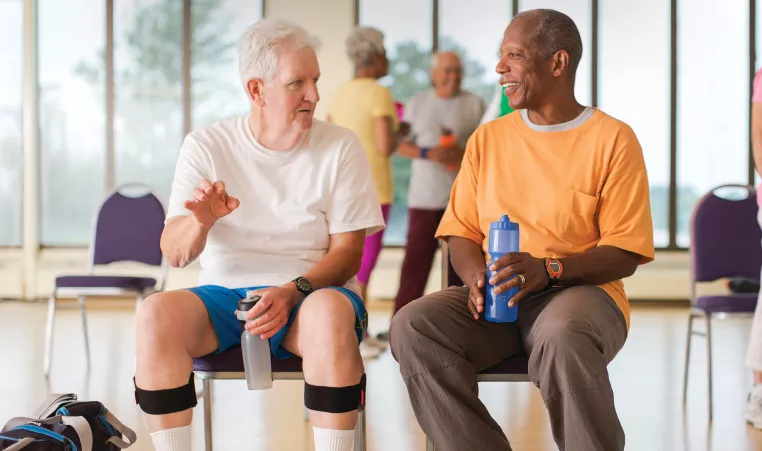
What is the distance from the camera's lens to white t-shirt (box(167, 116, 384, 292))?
81.6 inches

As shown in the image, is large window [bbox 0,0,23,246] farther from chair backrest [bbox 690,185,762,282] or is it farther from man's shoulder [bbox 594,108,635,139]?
man's shoulder [bbox 594,108,635,139]

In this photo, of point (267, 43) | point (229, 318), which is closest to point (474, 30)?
point (267, 43)

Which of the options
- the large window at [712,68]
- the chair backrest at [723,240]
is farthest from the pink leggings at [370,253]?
the large window at [712,68]

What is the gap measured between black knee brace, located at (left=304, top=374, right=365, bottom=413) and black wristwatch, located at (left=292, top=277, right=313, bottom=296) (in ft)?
0.73

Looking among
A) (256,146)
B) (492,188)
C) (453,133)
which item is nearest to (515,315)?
(492,188)

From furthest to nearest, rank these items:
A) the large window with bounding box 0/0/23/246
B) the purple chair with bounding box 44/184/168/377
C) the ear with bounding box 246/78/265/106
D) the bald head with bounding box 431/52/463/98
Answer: the large window with bounding box 0/0/23/246 < the bald head with bounding box 431/52/463/98 < the purple chair with bounding box 44/184/168/377 < the ear with bounding box 246/78/265/106

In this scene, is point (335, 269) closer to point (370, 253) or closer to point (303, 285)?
point (303, 285)

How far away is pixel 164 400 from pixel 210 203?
1.38 feet

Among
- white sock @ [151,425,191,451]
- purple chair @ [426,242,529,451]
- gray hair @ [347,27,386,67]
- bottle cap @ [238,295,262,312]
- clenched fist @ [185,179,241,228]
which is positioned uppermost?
gray hair @ [347,27,386,67]

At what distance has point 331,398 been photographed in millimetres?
1800

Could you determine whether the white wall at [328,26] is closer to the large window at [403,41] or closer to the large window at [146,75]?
the large window at [403,41]

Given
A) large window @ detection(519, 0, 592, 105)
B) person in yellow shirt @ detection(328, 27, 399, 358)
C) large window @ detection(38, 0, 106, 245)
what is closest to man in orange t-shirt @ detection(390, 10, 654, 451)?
person in yellow shirt @ detection(328, 27, 399, 358)

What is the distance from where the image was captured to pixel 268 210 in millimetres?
2096

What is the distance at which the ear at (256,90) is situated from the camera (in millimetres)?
2123
